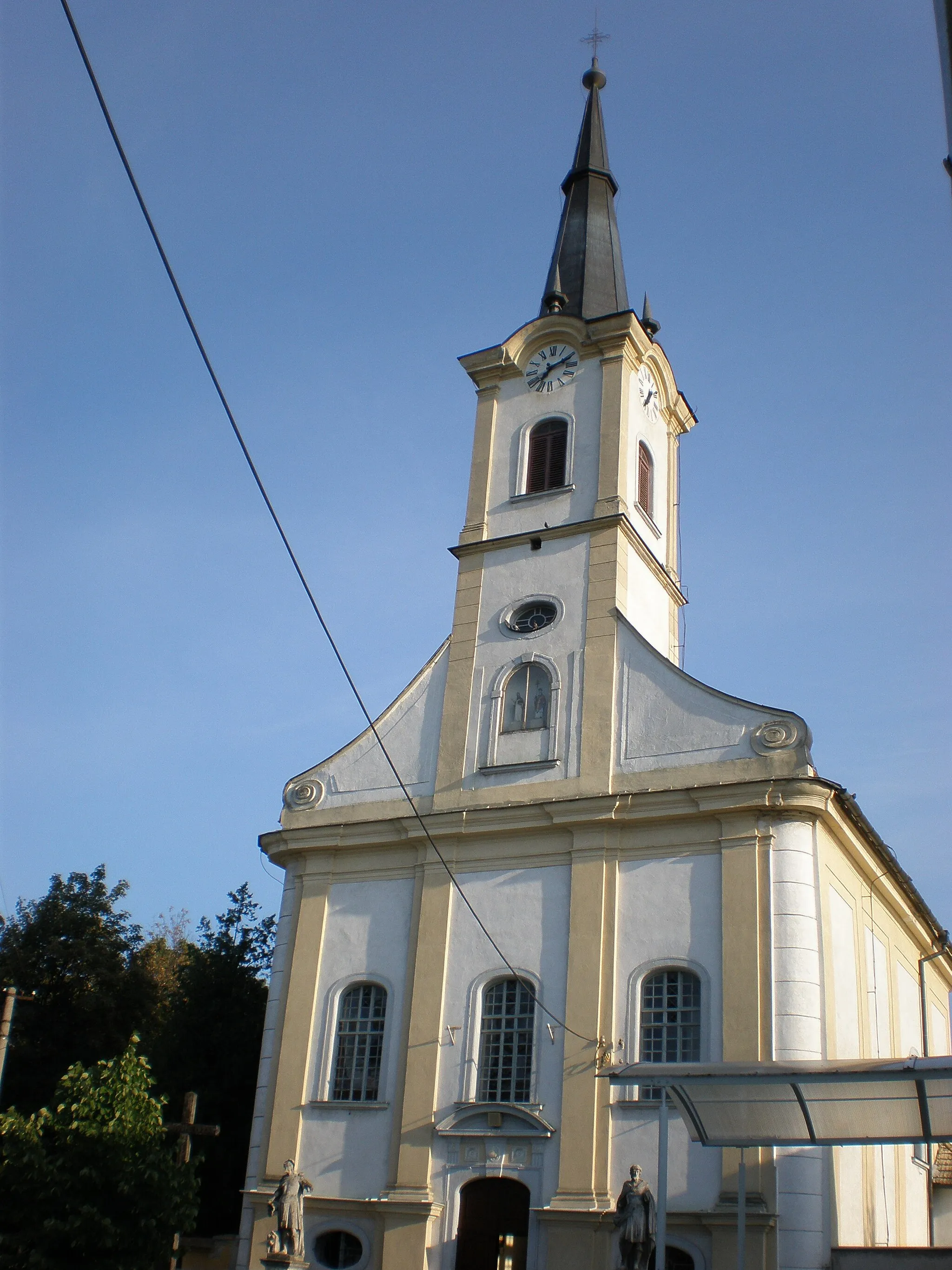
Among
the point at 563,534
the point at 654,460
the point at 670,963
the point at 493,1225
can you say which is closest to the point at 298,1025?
the point at 493,1225

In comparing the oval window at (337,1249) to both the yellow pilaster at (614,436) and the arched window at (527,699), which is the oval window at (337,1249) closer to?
the arched window at (527,699)

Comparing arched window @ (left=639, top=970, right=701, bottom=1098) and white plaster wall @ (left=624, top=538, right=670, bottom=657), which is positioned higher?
white plaster wall @ (left=624, top=538, right=670, bottom=657)

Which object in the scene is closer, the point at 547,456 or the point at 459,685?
the point at 459,685

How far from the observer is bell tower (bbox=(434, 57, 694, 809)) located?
2397 centimetres

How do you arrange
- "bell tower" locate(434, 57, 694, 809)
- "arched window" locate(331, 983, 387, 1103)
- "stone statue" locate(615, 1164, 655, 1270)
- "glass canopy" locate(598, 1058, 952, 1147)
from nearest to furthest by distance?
1. "glass canopy" locate(598, 1058, 952, 1147)
2. "stone statue" locate(615, 1164, 655, 1270)
3. "arched window" locate(331, 983, 387, 1103)
4. "bell tower" locate(434, 57, 694, 809)

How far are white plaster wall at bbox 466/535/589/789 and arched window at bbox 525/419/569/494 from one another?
1.77 m

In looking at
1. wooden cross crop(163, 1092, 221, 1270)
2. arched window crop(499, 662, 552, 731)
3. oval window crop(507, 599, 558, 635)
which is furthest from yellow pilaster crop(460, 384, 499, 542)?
wooden cross crop(163, 1092, 221, 1270)

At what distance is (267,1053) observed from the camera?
23328 millimetres

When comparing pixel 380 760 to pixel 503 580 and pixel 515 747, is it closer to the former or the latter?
pixel 515 747

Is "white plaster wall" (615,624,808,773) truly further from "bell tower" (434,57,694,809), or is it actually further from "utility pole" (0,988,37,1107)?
"utility pole" (0,988,37,1107)

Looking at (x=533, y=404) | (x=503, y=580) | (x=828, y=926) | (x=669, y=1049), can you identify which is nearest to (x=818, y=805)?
(x=828, y=926)

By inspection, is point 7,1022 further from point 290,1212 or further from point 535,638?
point 535,638

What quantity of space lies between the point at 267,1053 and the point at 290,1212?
13.2ft

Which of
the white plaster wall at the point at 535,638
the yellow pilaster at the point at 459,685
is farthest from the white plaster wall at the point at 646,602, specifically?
the yellow pilaster at the point at 459,685
